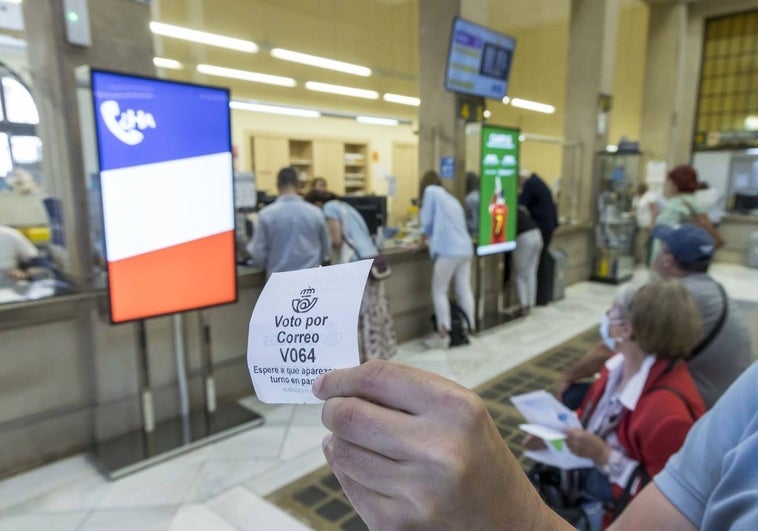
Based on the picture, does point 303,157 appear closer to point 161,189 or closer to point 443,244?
point 443,244

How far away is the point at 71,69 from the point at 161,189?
0.85 metres

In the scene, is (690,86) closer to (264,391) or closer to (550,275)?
(550,275)

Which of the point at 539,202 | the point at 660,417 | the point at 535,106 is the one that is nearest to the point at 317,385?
the point at 660,417

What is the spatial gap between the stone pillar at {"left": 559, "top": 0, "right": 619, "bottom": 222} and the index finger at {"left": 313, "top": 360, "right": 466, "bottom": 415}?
7.41m

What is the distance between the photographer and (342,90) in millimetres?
9141

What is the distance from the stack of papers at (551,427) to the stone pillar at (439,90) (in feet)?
11.3

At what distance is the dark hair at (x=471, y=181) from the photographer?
4.92 meters

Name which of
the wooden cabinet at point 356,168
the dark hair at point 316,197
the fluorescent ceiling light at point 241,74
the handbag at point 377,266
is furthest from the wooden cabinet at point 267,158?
the handbag at point 377,266

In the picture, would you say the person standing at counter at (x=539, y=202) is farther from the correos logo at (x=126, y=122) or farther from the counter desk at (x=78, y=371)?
the correos logo at (x=126, y=122)

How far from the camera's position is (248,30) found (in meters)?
7.38

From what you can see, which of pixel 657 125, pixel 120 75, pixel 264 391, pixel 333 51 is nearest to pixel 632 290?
pixel 264 391

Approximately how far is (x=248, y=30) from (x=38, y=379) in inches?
249

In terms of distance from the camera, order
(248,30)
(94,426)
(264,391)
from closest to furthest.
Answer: (264,391)
(94,426)
(248,30)

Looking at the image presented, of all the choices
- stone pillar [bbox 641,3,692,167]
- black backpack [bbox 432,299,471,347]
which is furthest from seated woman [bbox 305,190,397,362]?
stone pillar [bbox 641,3,692,167]
